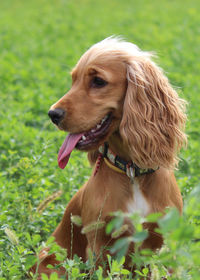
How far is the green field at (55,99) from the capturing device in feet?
8.14

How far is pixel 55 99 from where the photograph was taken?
6.55m

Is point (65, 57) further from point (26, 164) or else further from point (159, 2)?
point (159, 2)

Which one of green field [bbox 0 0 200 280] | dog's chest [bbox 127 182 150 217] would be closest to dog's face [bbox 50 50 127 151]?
dog's chest [bbox 127 182 150 217]

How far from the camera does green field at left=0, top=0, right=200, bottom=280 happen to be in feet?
8.14

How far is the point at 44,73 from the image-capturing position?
839cm

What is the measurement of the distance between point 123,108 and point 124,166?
36 cm

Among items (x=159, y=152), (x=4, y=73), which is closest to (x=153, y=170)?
(x=159, y=152)

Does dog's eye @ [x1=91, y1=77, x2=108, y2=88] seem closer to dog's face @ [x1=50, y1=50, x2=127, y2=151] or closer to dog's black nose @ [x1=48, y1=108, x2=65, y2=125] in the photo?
dog's face @ [x1=50, y1=50, x2=127, y2=151]

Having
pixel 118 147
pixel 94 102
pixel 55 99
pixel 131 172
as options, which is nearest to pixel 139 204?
pixel 131 172

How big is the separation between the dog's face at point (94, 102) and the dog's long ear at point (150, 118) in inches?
2.6

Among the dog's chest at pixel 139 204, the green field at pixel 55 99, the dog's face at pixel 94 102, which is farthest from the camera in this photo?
the dog's chest at pixel 139 204

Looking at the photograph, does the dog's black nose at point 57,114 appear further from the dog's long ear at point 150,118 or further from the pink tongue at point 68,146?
the dog's long ear at point 150,118

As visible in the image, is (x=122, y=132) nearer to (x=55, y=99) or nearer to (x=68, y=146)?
(x=68, y=146)

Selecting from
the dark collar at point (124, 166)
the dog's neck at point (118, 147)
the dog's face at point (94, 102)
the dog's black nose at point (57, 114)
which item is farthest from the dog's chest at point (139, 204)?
the dog's black nose at point (57, 114)
